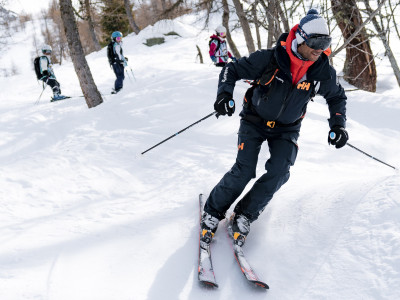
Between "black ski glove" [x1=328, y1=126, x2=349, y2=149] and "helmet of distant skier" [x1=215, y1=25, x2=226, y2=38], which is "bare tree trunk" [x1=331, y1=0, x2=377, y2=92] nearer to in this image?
"helmet of distant skier" [x1=215, y1=25, x2=226, y2=38]

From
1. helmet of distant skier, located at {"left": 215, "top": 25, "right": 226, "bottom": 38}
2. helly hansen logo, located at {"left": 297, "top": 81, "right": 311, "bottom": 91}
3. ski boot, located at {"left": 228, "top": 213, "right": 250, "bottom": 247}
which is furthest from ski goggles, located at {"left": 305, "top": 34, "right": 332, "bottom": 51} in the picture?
helmet of distant skier, located at {"left": 215, "top": 25, "right": 226, "bottom": 38}

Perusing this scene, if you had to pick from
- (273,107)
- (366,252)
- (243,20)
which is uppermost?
(243,20)

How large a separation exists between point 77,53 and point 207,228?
5770 millimetres

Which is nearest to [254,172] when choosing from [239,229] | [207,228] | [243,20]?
[239,229]

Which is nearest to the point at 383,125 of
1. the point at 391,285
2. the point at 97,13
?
the point at 391,285

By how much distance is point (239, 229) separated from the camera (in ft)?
9.58

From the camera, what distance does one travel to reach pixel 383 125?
7.15m

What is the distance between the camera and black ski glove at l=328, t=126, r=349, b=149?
9.66 feet

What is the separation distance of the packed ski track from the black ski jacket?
3.20 ft

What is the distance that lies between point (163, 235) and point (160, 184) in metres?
1.19

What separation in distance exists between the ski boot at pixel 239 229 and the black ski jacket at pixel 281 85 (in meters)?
0.94

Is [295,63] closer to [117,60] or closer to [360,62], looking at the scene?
[117,60]

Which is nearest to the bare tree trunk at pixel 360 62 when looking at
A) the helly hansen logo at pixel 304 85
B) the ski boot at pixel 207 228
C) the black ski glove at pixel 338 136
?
the black ski glove at pixel 338 136

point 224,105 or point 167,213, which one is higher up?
point 224,105
